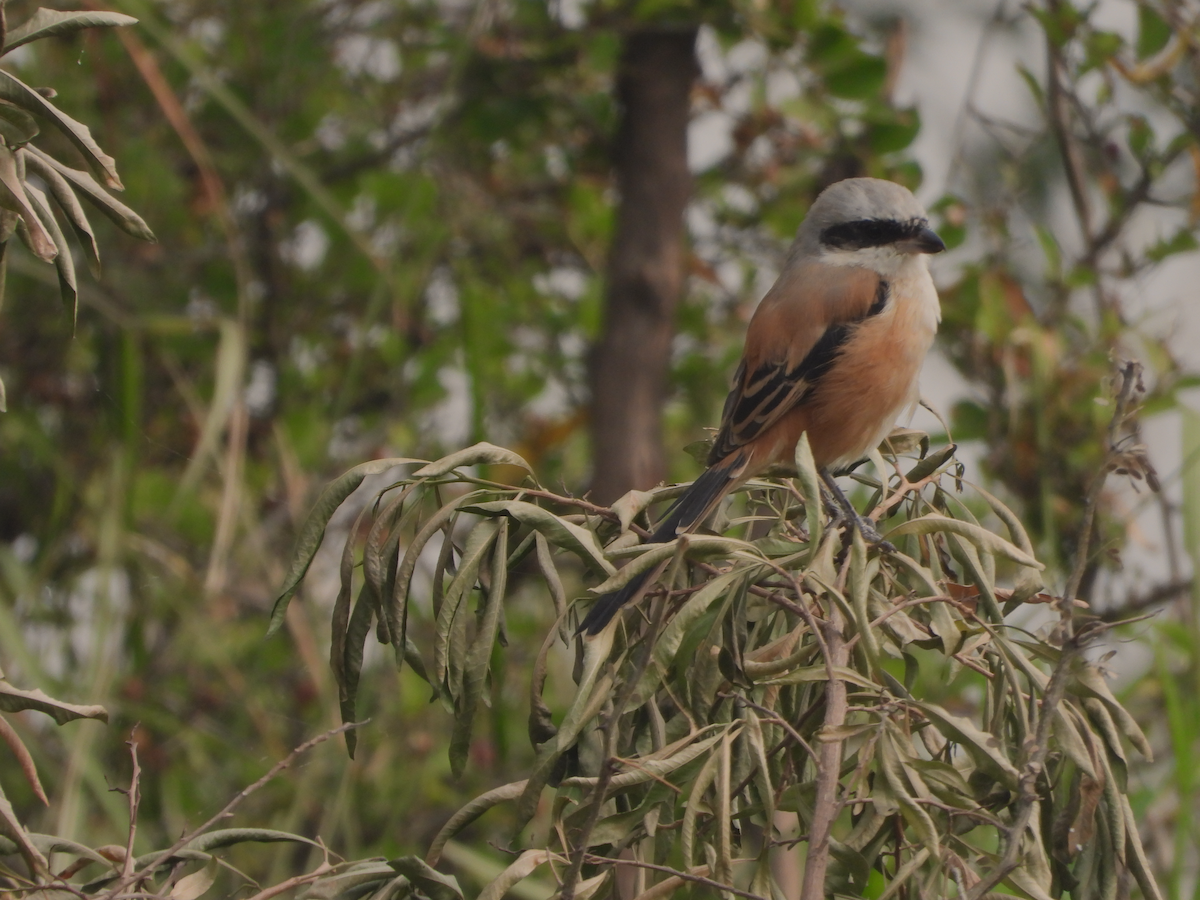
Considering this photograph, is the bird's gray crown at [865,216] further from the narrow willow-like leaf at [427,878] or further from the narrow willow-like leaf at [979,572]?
the narrow willow-like leaf at [427,878]

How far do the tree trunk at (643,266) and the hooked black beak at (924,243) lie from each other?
869mm

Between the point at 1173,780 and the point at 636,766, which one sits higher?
the point at 636,766

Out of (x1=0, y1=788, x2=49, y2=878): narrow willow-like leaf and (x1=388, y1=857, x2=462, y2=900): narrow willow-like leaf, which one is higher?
(x1=0, y1=788, x2=49, y2=878): narrow willow-like leaf

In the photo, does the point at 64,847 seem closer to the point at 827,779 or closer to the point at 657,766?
the point at 657,766

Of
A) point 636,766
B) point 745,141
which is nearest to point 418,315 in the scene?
point 745,141

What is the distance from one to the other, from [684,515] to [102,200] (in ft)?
3.32

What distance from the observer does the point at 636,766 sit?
46.2 inches

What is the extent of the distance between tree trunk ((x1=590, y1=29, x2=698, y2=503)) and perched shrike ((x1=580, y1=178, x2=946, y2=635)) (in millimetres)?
649

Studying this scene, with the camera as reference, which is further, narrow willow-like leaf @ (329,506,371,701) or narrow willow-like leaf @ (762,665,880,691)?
narrow willow-like leaf @ (329,506,371,701)

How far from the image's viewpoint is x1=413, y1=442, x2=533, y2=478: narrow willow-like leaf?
1389 millimetres

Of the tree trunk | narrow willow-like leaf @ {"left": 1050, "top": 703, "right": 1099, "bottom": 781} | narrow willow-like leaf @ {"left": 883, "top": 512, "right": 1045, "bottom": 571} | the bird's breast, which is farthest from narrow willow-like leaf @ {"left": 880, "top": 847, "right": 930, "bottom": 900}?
the tree trunk

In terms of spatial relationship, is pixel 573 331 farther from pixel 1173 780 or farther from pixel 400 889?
pixel 400 889

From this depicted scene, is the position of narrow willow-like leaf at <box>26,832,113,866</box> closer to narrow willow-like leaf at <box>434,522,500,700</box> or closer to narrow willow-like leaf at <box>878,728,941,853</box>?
narrow willow-like leaf at <box>434,522,500,700</box>

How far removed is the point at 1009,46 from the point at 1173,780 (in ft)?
8.49
